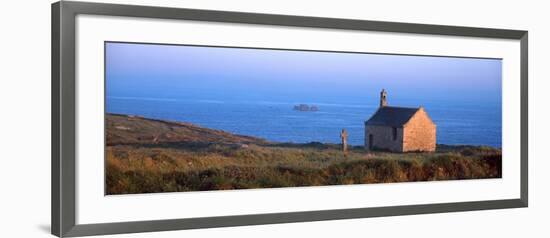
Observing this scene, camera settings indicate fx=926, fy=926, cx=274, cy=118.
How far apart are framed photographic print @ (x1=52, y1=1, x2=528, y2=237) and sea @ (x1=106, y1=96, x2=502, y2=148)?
0.05ft

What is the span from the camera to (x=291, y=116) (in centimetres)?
979

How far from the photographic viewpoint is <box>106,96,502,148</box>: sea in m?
9.23

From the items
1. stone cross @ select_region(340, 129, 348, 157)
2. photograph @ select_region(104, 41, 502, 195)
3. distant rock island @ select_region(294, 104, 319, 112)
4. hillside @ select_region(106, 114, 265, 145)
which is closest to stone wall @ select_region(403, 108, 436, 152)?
photograph @ select_region(104, 41, 502, 195)

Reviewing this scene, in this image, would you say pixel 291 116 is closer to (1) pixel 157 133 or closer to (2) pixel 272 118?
(2) pixel 272 118

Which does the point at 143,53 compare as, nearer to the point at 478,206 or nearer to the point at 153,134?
the point at 153,134

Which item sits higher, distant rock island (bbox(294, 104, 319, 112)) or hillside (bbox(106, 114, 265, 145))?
distant rock island (bbox(294, 104, 319, 112))

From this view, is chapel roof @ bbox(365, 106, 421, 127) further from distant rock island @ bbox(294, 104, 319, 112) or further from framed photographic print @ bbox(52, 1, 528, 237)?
distant rock island @ bbox(294, 104, 319, 112)

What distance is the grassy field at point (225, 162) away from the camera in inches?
355

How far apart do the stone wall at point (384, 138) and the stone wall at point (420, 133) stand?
0.07 meters

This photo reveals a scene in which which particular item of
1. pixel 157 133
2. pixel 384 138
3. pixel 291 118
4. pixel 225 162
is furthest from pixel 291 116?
pixel 157 133

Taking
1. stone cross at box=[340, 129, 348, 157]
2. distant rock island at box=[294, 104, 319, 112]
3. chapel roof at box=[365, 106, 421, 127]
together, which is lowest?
stone cross at box=[340, 129, 348, 157]

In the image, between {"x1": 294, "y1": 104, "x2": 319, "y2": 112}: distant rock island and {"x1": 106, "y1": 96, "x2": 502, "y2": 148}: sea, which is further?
{"x1": 294, "y1": 104, "x2": 319, "y2": 112}: distant rock island

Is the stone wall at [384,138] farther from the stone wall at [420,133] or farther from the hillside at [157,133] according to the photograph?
the hillside at [157,133]

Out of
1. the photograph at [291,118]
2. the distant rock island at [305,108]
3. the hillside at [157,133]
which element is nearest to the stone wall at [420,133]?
the photograph at [291,118]
